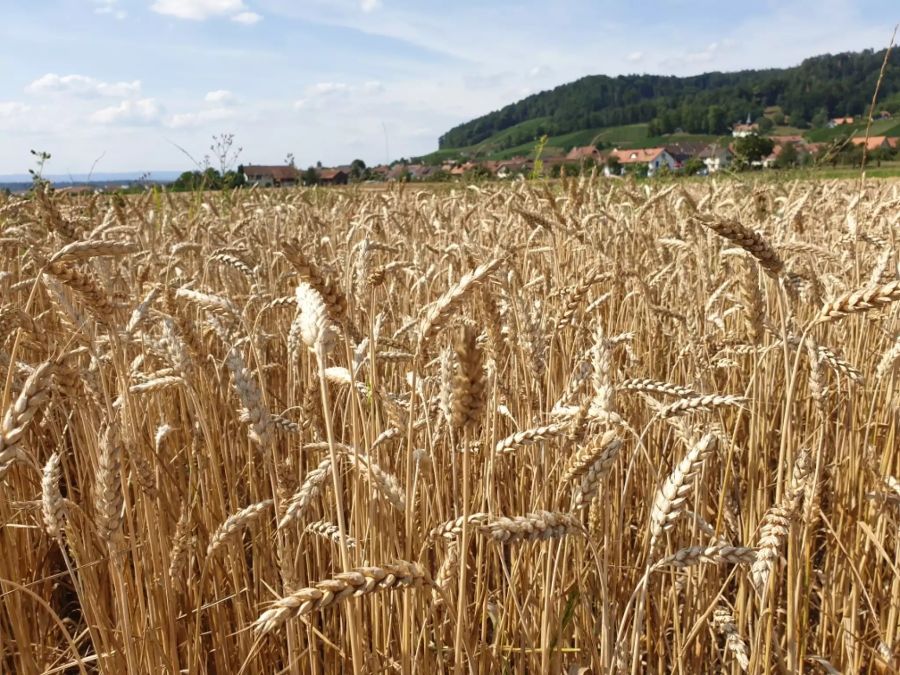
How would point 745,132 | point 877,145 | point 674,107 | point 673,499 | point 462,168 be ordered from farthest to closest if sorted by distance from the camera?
point 674,107, point 877,145, point 745,132, point 462,168, point 673,499

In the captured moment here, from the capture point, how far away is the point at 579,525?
3.16 ft

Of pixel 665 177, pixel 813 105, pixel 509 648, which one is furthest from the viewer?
pixel 813 105

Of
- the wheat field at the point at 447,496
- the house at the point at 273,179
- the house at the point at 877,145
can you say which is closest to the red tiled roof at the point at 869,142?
the house at the point at 877,145

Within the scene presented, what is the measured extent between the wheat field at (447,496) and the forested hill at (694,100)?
23848mm

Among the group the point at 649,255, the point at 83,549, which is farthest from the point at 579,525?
the point at 649,255

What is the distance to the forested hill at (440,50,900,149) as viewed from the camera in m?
59.2

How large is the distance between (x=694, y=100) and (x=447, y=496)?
99.3m

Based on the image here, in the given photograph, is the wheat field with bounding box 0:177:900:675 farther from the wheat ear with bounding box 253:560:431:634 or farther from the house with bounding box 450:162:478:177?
the house with bounding box 450:162:478:177

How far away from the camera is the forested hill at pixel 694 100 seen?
194ft

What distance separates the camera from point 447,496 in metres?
1.64

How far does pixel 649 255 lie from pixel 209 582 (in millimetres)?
2963

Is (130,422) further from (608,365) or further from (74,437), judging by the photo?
(608,365)

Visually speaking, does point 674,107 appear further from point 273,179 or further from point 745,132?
point 273,179

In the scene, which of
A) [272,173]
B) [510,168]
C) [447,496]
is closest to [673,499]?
[447,496]
